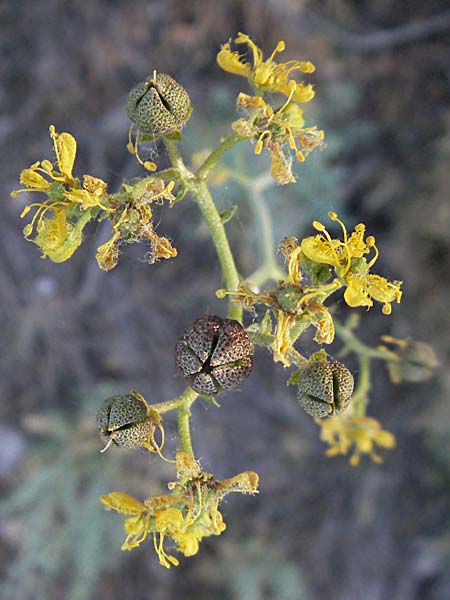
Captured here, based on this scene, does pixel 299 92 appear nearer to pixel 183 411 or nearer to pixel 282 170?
pixel 282 170

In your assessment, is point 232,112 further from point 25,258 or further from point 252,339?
point 252,339

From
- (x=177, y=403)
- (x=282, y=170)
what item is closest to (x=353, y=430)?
(x=177, y=403)

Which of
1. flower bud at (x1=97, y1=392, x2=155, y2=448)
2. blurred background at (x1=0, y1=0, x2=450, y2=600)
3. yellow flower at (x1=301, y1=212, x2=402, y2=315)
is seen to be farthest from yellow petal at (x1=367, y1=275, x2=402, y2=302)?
blurred background at (x1=0, y1=0, x2=450, y2=600)

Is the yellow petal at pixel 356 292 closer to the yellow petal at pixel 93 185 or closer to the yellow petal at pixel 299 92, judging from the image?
the yellow petal at pixel 299 92

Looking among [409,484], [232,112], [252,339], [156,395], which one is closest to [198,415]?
[156,395]

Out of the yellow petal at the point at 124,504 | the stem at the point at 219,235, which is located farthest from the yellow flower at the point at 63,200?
the yellow petal at the point at 124,504

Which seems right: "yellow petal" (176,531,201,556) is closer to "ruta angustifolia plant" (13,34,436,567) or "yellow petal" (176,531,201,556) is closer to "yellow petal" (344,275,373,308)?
"ruta angustifolia plant" (13,34,436,567)
